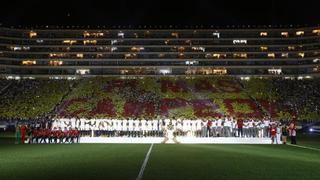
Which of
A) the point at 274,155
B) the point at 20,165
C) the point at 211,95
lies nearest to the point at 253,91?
the point at 211,95

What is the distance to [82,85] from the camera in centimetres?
8169

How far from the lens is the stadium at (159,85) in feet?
126

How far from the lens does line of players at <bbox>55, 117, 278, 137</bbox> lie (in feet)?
125

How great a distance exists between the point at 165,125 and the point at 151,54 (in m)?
55.2

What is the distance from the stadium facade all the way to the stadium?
0.65ft

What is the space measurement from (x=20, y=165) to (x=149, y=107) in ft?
164

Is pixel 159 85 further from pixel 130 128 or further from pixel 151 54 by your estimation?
pixel 130 128

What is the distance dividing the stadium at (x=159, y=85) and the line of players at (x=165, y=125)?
3.4 inches

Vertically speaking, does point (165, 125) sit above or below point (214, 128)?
above

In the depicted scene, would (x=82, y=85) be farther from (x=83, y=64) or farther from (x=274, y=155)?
(x=274, y=155)

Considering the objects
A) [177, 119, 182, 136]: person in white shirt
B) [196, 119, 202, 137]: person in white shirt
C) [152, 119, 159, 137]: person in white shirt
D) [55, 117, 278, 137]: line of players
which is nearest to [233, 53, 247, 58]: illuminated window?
[55, 117, 278, 137]: line of players

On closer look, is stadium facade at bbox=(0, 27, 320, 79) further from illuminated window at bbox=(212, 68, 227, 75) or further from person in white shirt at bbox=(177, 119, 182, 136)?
person in white shirt at bbox=(177, 119, 182, 136)

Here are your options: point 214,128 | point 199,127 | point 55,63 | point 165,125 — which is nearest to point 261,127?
point 214,128

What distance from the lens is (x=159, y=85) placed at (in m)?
80.4
